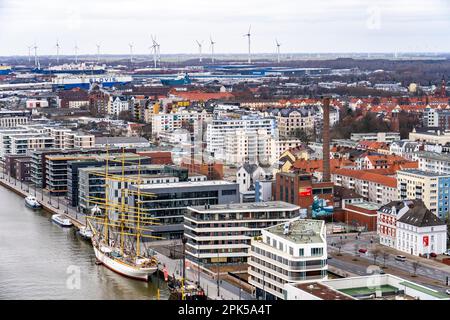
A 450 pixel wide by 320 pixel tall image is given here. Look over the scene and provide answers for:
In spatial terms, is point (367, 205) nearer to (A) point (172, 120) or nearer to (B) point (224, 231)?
(B) point (224, 231)

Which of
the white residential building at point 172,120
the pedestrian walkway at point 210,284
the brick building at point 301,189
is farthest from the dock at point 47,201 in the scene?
the white residential building at point 172,120

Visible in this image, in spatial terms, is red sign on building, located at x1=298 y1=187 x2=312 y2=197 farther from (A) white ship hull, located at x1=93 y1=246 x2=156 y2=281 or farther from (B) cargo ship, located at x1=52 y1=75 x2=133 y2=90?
(B) cargo ship, located at x1=52 y1=75 x2=133 y2=90

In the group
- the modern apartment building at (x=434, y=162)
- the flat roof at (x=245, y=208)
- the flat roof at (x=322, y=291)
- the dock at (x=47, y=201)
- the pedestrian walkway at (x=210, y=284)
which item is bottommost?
the dock at (x=47, y=201)

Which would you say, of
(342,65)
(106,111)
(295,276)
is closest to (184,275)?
(295,276)

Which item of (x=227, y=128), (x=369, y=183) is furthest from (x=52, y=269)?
(x=227, y=128)

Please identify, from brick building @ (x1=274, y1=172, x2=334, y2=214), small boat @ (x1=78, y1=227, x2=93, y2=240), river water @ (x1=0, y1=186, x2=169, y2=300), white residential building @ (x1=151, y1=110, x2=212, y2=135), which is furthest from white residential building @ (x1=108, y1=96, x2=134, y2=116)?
small boat @ (x1=78, y1=227, x2=93, y2=240)

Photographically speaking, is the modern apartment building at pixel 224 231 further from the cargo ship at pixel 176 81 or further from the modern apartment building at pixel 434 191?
the cargo ship at pixel 176 81
